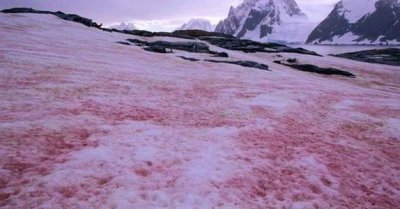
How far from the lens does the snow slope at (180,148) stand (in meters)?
5.96

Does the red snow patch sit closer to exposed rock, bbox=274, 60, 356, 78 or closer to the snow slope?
the snow slope

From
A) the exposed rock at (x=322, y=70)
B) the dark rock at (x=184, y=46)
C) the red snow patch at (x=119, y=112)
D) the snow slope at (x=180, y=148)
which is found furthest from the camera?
the dark rock at (x=184, y=46)

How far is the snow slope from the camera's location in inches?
235

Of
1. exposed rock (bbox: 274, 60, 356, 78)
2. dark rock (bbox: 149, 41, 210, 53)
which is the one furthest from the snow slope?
dark rock (bbox: 149, 41, 210, 53)

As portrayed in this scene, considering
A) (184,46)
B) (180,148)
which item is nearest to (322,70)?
(184,46)

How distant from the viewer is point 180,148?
8258mm

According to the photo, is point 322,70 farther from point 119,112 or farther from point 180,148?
point 180,148

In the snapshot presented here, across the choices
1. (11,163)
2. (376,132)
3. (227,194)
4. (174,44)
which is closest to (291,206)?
(227,194)

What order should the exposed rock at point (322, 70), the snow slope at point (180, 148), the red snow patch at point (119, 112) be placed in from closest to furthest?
the snow slope at point (180, 148), the red snow patch at point (119, 112), the exposed rock at point (322, 70)

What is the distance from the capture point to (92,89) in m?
13.6

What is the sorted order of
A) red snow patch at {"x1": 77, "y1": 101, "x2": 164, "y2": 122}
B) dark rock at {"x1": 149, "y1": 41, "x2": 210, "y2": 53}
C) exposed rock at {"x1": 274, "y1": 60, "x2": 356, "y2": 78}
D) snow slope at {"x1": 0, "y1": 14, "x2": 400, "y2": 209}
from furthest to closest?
dark rock at {"x1": 149, "y1": 41, "x2": 210, "y2": 53} < exposed rock at {"x1": 274, "y1": 60, "x2": 356, "y2": 78} < red snow patch at {"x1": 77, "y1": 101, "x2": 164, "y2": 122} < snow slope at {"x1": 0, "y1": 14, "x2": 400, "y2": 209}

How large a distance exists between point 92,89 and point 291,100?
29.0 feet

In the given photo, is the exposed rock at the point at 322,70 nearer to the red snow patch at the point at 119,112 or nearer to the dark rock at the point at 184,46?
the dark rock at the point at 184,46

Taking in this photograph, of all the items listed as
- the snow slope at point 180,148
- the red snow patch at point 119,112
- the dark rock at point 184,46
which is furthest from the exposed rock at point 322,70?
the red snow patch at point 119,112
